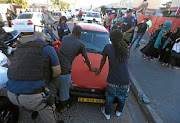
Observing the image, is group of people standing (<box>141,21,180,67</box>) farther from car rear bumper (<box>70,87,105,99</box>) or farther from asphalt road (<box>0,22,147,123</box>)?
car rear bumper (<box>70,87,105,99</box>)

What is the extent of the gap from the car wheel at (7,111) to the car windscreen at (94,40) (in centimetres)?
217

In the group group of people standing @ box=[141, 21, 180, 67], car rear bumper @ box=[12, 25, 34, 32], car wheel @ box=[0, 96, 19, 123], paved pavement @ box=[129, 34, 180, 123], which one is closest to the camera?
car wheel @ box=[0, 96, 19, 123]

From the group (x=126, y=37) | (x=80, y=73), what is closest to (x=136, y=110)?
(x=80, y=73)

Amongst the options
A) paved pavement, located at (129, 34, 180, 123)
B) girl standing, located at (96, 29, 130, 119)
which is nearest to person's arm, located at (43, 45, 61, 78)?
girl standing, located at (96, 29, 130, 119)

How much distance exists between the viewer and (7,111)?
1777mm

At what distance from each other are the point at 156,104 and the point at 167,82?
1450 mm

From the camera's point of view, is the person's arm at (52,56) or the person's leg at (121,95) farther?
the person's leg at (121,95)

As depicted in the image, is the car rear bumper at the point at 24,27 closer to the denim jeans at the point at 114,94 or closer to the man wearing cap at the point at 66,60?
the man wearing cap at the point at 66,60

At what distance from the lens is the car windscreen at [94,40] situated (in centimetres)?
324

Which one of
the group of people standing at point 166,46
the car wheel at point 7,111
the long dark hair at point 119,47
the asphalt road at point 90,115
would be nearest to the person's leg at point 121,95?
the asphalt road at point 90,115

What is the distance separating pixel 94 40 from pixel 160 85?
8.71 ft

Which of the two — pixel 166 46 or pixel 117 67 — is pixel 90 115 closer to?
pixel 117 67

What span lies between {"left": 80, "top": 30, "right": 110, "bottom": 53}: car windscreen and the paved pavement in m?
1.78

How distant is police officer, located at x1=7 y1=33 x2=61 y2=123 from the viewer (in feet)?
4.46
